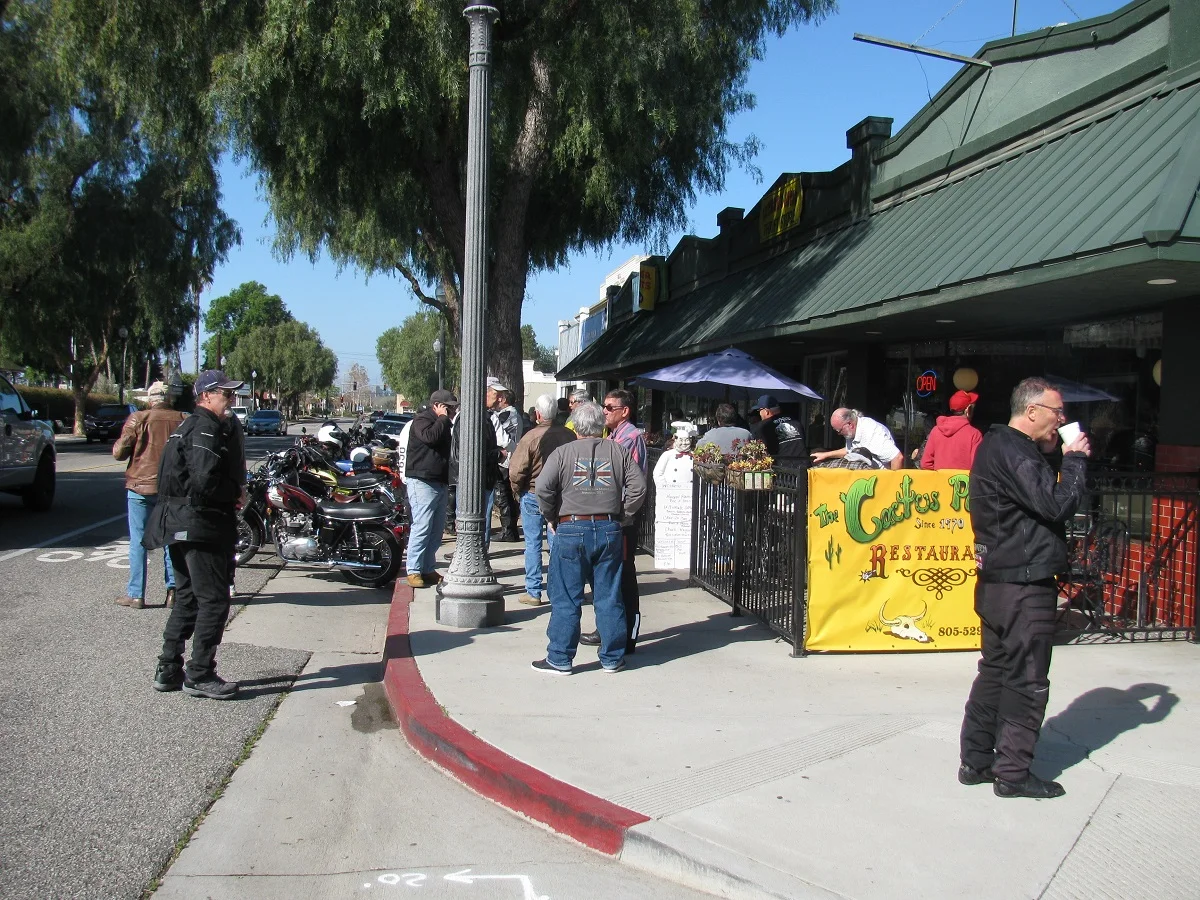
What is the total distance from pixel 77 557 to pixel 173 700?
5.72 m

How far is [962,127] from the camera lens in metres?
10.4

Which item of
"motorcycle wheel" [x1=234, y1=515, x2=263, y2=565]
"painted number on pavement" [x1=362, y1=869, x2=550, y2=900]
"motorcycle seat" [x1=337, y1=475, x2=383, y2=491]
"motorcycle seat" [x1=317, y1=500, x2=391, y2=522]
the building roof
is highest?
the building roof

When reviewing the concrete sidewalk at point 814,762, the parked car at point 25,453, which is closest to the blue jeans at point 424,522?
the concrete sidewalk at point 814,762

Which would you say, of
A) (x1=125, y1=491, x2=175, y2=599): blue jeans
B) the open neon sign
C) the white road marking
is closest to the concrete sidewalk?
(x1=125, y1=491, x2=175, y2=599): blue jeans

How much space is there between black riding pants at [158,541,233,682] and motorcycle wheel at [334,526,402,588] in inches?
151

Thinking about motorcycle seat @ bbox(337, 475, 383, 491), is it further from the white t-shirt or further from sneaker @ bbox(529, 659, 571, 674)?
the white t-shirt

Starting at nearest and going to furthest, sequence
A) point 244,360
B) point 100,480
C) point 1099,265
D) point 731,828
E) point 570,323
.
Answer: point 731,828
point 1099,265
point 100,480
point 570,323
point 244,360

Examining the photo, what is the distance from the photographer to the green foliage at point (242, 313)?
113 m

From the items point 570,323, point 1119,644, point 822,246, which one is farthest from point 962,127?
point 570,323

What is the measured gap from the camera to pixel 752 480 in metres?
7.41

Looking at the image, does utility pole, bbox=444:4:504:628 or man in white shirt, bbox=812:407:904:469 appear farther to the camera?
man in white shirt, bbox=812:407:904:469

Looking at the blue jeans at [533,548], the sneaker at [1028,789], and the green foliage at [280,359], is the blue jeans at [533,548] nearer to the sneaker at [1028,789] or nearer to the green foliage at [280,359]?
the sneaker at [1028,789]

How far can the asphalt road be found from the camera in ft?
12.8

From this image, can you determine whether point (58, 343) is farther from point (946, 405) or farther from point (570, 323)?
point (946, 405)
